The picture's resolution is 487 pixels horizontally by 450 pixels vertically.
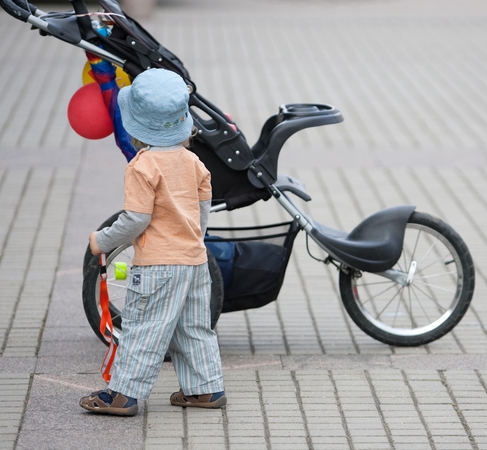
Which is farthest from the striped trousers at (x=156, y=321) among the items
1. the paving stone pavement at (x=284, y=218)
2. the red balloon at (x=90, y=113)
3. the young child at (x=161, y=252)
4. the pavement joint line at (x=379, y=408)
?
the red balloon at (x=90, y=113)

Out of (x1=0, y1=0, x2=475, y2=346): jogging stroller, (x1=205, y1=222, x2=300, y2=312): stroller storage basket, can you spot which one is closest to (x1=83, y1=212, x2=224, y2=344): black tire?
(x1=0, y1=0, x2=475, y2=346): jogging stroller

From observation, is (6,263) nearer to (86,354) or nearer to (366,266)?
(86,354)

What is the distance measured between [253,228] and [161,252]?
1.06 m

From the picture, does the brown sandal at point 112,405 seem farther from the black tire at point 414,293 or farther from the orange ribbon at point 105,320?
the black tire at point 414,293

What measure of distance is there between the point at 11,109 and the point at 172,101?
7.10m

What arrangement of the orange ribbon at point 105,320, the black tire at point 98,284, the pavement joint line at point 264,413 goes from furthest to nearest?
the black tire at point 98,284
the orange ribbon at point 105,320
the pavement joint line at point 264,413

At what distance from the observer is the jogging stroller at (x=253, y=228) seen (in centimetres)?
459

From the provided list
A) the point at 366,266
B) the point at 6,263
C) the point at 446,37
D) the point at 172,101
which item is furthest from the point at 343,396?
the point at 446,37

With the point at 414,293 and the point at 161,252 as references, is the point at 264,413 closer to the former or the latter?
the point at 161,252

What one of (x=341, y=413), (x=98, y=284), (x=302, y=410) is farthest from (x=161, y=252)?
(x=341, y=413)

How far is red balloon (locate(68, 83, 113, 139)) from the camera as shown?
15.5 feet

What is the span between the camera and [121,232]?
3.98m

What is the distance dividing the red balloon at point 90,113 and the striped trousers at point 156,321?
37.1 inches

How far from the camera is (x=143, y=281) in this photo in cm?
408
